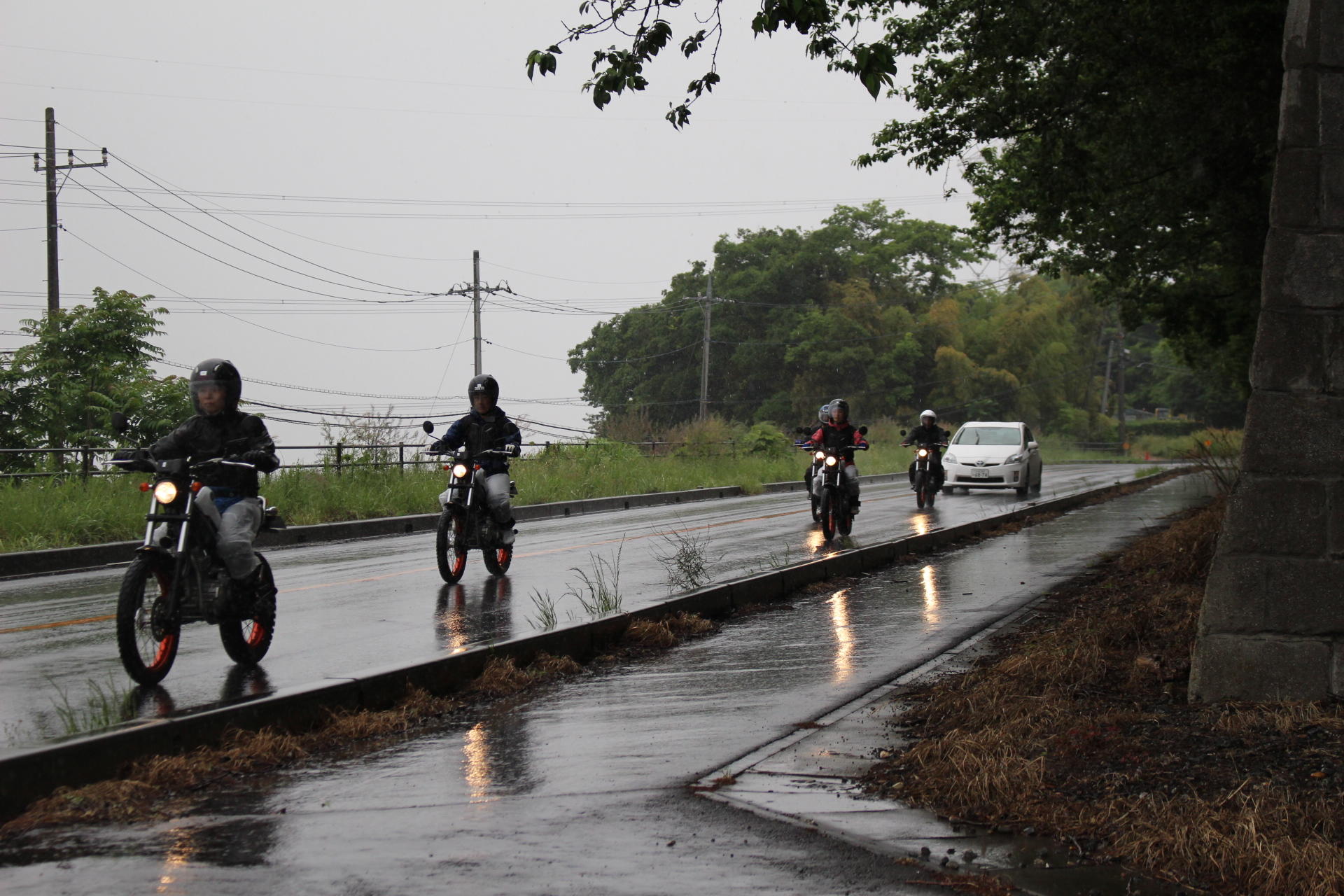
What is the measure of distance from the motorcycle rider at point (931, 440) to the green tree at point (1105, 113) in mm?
3845

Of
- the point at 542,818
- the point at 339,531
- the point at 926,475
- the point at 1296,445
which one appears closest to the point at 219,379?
the point at 542,818

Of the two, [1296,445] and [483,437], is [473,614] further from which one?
[1296,445]

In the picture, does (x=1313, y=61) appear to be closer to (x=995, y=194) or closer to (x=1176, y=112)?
(x=1176, y=112)

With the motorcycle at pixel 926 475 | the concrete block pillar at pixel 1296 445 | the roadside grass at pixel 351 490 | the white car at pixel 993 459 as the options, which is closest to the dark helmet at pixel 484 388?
the roadside grass at pixel 351 490

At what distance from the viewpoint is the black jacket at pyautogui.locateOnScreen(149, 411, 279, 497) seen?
776 centimetres

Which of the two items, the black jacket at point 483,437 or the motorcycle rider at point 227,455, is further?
the black jacket at point 483,437

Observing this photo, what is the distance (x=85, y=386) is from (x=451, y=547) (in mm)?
19794

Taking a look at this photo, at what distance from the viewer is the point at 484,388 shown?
1282 centimetres

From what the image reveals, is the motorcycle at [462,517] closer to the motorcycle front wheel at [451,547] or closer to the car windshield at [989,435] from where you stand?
the motorcycle front wheel at [451,547]

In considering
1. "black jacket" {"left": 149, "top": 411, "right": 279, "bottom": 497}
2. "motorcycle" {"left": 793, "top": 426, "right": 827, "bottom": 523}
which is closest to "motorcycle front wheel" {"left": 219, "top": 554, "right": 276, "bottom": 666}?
"black jacket" {"left": 149, "top": 411, "right": 279, "bottom": 497}

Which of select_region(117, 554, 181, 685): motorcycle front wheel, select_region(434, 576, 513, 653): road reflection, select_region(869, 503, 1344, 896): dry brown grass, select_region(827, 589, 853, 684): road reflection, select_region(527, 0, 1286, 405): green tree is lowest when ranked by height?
select_region(827, 589, 853, 684): road reflection

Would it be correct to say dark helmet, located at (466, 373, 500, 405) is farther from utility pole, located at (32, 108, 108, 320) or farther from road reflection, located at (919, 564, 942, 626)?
utility pole, located at (32, 108, 108, 320)

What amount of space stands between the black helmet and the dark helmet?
15.2 feet

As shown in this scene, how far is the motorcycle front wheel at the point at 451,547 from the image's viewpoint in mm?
12469
